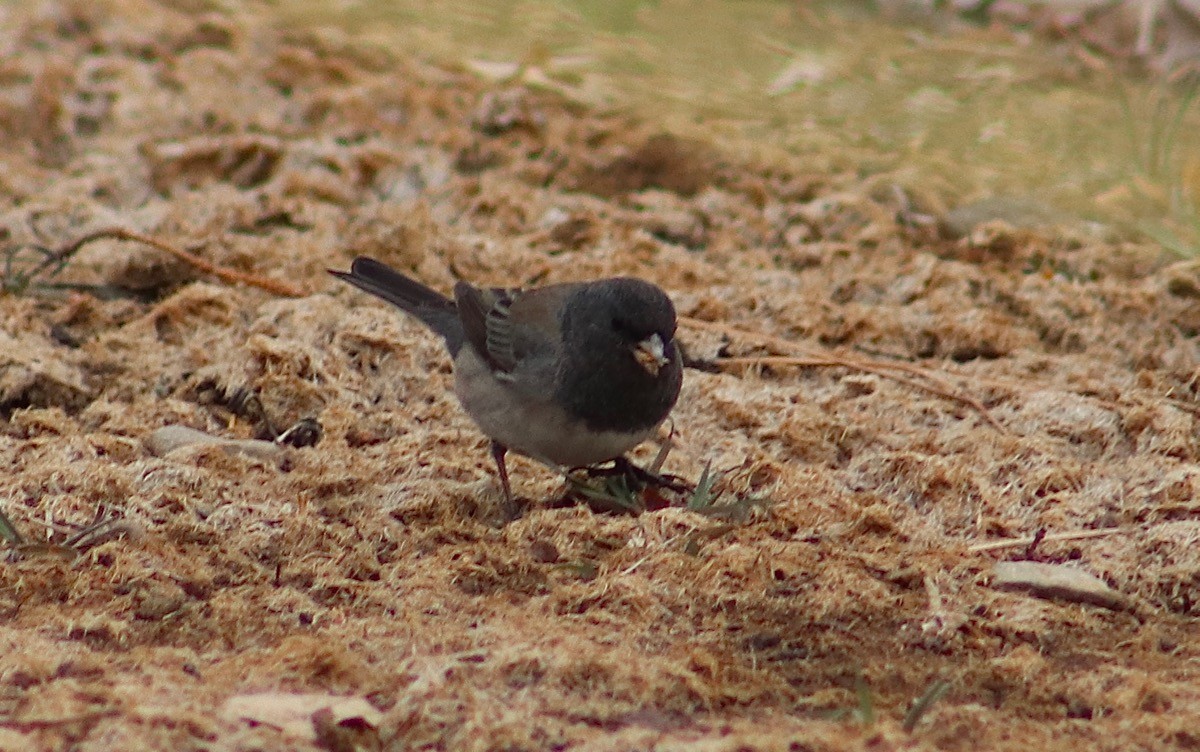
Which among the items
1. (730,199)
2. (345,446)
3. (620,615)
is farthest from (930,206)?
(620,615)

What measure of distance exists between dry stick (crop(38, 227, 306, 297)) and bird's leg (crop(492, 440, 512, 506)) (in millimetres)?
1121

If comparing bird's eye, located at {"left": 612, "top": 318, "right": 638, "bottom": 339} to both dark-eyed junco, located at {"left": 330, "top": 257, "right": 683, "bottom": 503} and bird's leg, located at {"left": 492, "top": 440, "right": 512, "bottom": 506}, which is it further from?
bird's leg, located at {"left": 492, "top": 440, "right": 512, "bottom": 506}

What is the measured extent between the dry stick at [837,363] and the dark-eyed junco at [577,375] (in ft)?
2.01

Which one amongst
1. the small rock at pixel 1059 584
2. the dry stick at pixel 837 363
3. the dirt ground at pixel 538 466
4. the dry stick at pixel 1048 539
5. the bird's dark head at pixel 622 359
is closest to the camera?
the dirt ground at pixel 538 466

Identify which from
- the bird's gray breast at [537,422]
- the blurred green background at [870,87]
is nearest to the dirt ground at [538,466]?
the bird's gray breast at [537,422]

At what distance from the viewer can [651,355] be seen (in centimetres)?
326

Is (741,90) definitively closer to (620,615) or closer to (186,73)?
(186,73)

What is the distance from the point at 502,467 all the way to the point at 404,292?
84 cm

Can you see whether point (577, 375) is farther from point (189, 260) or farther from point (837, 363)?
point (189, 260)

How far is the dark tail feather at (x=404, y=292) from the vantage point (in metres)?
3.95

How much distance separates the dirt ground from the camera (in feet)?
7.43

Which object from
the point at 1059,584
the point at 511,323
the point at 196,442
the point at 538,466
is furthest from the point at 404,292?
the point at 1059,584

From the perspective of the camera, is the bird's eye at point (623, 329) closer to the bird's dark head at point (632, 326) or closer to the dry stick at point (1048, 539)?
the bird's dark head at point (632, 326)

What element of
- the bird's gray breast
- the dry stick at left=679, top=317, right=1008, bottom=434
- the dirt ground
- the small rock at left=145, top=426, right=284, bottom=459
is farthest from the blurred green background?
the small rock at left=145, top=426, right=284, bottom=459
